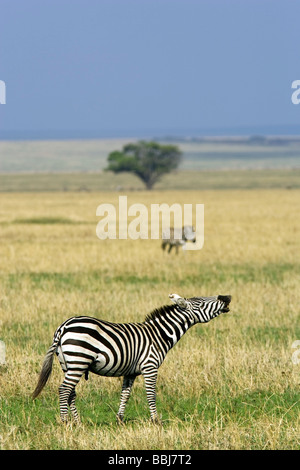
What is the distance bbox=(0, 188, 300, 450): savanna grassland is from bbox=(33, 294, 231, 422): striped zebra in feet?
1.58

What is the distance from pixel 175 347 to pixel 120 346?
5012mm

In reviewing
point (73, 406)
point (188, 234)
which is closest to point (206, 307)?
point (73, 406)

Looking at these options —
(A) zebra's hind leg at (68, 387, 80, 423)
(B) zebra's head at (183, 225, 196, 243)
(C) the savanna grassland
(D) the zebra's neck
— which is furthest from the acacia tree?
(A) zebra's hind leg at (68, 387, 80, 423)

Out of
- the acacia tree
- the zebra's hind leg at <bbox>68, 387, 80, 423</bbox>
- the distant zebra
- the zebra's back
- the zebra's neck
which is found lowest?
the zebra's hind leg at <bbox>68, 387, 80, 423</bbox>

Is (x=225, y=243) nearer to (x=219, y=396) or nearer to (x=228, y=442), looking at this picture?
(x=219, y=396)

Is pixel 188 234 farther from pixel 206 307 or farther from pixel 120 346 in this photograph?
pixel 120 346

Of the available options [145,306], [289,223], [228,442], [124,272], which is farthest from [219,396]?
[289,223]

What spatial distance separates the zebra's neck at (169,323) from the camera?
306 inches

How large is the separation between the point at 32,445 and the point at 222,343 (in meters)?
5.75

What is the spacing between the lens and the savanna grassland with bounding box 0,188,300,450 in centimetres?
754

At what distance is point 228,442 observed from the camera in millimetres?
7230

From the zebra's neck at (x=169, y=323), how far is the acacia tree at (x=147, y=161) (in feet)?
357

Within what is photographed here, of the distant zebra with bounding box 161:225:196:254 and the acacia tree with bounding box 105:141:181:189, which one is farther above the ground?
the acacia tree with bounding box 105:141:181:189

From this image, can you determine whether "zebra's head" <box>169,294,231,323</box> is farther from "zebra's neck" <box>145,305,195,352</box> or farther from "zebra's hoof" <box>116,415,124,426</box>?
"zebra's hoof" <box>116,415,124,426</box>
